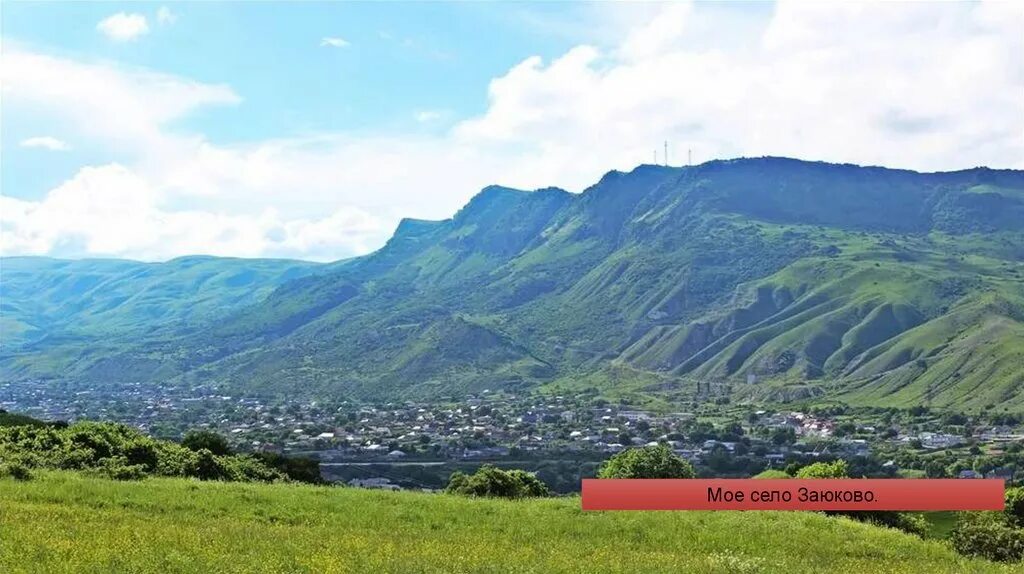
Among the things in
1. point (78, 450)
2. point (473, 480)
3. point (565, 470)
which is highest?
point (78, 450)

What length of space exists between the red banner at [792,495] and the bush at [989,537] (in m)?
6.50

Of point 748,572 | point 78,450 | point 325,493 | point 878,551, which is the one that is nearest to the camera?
point 748,572

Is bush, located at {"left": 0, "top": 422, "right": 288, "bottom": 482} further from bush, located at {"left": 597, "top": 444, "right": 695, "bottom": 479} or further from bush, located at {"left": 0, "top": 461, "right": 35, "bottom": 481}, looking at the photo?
bush, located at {"left": 597, "top": 444, "right": 695, "bottom": 479}

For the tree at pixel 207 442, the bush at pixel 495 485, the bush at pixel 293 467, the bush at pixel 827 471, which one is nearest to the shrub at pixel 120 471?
the bush at pixel 293 467

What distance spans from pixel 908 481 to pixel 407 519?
18.9 m

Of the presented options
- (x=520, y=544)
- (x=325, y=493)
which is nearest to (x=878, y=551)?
(x=520, y=544)

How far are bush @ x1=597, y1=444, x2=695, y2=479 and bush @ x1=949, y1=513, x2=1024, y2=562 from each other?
21.7 metres

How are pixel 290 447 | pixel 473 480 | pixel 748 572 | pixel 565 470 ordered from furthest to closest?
pixel 290 447 < pixel 565 470 < pixel 473 480 < pixel 748 572

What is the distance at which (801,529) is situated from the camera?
32406 mm

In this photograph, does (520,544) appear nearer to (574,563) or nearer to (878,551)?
(574,563)

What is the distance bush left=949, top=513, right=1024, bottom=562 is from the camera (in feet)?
132

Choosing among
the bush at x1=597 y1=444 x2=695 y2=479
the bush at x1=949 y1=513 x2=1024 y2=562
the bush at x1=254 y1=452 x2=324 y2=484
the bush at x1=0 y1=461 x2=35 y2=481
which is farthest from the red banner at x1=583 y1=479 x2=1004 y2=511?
the bush at x1=254 y1=452 x2=324 y2=484

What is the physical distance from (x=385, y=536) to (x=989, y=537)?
33.9 m

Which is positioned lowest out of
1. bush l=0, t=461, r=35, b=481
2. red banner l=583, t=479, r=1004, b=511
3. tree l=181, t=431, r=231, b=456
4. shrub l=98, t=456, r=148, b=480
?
tree l=181, t=431, r=231, b=456
